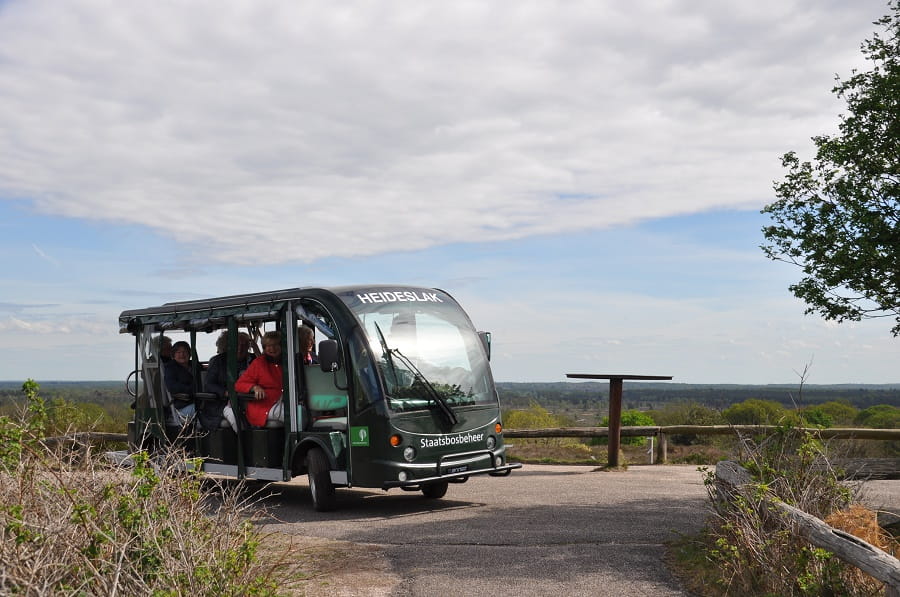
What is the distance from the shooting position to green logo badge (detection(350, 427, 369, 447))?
11773 mm

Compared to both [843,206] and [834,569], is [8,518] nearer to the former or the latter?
[834,569]

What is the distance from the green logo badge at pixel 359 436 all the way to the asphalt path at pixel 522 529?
34.8 inches

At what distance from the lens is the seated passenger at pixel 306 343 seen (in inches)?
518

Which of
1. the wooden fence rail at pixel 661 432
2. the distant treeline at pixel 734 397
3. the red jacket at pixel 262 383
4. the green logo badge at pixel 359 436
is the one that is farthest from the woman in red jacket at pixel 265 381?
the wooden fence rail at pixel 661 432

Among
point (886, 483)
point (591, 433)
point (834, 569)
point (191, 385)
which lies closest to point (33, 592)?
point (834, 569)

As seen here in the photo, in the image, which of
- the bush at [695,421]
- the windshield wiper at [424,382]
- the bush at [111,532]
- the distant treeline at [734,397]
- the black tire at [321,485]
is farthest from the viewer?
the bush at [695,421]

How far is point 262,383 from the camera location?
44.5 feet

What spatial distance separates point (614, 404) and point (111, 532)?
12.7m

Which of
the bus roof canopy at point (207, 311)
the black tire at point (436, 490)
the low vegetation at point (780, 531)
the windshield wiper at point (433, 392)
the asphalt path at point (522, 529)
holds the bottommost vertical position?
the asphalt path at point (522, 529)

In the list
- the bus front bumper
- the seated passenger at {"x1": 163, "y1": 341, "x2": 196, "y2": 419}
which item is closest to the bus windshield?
the bus front bumper

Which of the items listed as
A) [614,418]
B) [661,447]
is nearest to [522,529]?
[614,418]

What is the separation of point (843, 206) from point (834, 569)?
5197 millimetres

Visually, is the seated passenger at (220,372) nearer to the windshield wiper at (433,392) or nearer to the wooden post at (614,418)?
the windshield wiper at (433,392)

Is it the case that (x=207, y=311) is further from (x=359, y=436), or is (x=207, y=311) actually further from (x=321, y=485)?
(x=359, y=436)
